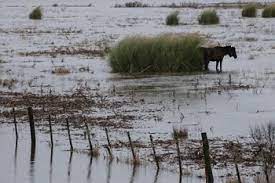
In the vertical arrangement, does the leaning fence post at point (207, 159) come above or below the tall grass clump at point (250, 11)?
below

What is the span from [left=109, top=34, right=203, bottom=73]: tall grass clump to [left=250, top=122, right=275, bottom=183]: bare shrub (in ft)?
46.2

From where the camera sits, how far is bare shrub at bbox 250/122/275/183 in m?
12.5

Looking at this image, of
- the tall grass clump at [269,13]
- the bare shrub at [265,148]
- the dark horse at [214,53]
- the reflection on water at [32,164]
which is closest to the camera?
the bare shrub at [265,148]

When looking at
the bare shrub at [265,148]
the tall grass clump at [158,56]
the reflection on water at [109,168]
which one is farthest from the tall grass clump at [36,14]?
the reflection on water at [109,168]

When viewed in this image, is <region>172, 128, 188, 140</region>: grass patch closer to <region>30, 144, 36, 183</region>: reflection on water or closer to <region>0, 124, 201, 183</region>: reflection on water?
<region>0, 124, 201, 183</region>: reflection on water

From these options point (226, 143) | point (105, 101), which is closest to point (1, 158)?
point (226, 143)

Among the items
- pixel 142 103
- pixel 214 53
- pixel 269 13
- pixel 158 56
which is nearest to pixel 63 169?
pixel 142 103

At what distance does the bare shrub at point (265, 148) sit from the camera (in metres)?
12.5

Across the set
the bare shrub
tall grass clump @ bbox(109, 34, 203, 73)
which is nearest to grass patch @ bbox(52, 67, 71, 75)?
tall grass clump @ bbox(109, 34, 203, 73)

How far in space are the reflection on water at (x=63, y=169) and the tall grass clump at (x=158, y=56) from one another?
1477cm

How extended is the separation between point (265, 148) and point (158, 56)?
16908 millimetres

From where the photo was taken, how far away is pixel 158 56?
101 ft

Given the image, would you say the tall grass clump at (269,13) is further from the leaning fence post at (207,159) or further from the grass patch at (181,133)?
the leaning fence post at (207,159)

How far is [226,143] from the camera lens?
1579 cm
